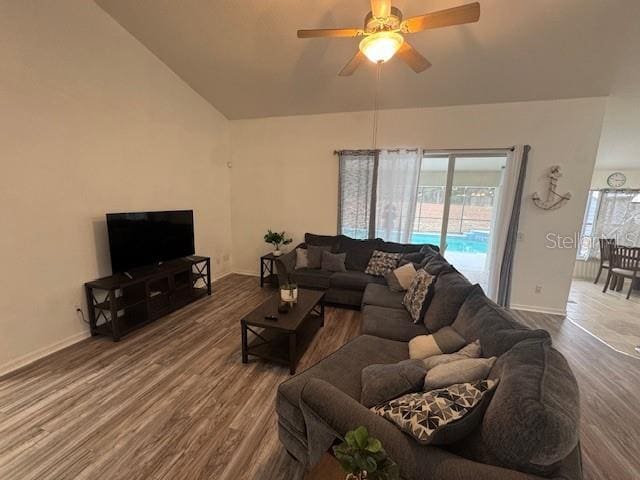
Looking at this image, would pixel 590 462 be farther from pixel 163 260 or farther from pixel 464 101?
pixel 163 260

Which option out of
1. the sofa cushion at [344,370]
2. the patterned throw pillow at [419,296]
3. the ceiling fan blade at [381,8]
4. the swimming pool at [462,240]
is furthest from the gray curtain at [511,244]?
the ceiling fan blade at [381,8]

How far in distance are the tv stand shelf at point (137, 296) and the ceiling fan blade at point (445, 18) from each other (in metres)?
3.38

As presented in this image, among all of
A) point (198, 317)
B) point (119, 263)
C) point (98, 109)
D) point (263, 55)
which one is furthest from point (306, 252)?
point (98, 109)

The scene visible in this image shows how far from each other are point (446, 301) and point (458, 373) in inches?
38.4

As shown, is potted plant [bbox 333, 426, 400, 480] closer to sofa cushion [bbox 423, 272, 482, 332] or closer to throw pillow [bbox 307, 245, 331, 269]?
sofa cushion [bbox 423, 272, 482, 332]

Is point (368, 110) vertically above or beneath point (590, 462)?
above

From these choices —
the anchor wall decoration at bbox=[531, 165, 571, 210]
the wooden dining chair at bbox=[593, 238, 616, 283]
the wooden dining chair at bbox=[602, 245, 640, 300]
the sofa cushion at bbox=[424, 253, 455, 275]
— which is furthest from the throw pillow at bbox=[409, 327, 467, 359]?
the wooden dining chair at bbox=[593, 238, 616, 283]

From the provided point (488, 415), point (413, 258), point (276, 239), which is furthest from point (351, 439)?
point (276, 239)

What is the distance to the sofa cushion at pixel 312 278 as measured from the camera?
12.6ft

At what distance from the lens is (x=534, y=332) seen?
138 centimetres

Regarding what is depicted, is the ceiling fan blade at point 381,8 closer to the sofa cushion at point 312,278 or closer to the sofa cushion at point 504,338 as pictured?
the sofa cushion at point 504,338

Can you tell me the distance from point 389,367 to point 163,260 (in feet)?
10.1

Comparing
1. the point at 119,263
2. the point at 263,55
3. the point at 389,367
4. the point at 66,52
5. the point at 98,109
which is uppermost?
the point at 263,55

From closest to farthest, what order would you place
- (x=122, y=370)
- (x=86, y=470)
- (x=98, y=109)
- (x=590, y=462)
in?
(x=86, y=470)
(x=590, y=462)
(x=122, y=370)
(x=98, y=109)
